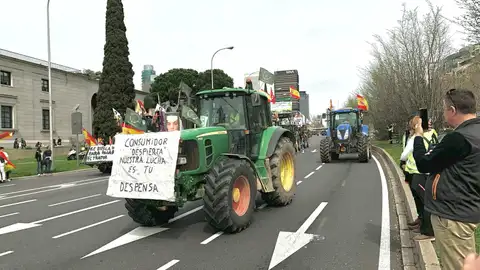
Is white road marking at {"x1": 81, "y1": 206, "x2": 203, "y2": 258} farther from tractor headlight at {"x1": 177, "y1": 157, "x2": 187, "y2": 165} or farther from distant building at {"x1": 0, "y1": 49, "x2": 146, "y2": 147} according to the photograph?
distant building at {"x1": 0, "y1": 49, "x2": 146, "y2": 147}

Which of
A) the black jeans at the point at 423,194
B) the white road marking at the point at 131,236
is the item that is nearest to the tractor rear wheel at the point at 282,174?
the white road marking at the point at 131,236

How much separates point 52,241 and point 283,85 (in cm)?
6853

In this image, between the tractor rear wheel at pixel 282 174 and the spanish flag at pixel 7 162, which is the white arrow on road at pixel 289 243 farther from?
the spanish flag at pixel 7 162

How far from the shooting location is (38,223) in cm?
850

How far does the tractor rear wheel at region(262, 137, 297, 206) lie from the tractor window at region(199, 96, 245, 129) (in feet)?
4.29

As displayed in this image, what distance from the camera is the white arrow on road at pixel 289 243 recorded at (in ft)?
18.6

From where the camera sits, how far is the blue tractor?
19.9 meters

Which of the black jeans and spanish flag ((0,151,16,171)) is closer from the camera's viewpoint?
the black jeans

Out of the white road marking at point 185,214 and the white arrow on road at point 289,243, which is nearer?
the white arrow on road at point 289,243

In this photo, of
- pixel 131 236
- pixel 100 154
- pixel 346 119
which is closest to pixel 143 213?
pixel 131 236

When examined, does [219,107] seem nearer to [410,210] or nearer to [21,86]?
[410,210]

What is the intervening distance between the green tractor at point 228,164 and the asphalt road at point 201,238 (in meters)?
0.35

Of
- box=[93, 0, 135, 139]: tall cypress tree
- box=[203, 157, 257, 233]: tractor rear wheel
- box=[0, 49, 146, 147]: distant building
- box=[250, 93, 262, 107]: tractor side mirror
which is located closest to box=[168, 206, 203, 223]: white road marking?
box=[203, 157, 257, 233]: tractor rear wheel

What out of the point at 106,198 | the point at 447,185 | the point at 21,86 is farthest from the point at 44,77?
the point at 447,185
